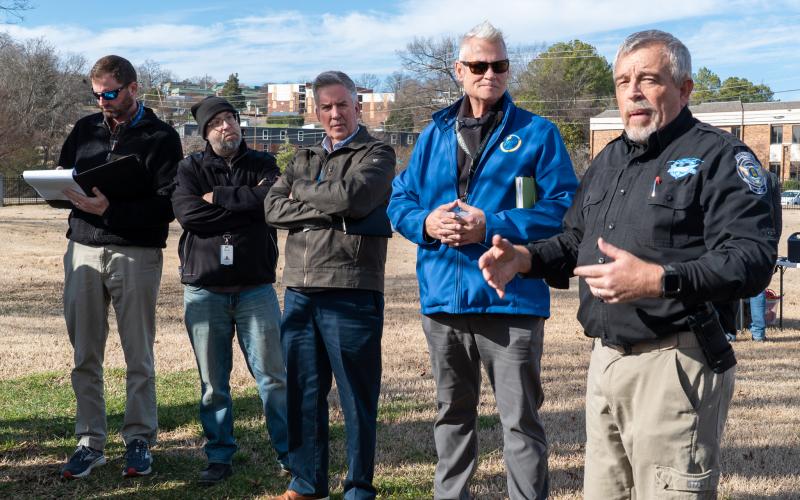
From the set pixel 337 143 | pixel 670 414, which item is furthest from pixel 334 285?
pixel 670 414

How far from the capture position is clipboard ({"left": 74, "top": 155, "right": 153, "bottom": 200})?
16.5 ft

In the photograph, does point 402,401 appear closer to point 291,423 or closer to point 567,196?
point 291,423

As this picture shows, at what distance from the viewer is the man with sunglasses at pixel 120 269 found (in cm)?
520

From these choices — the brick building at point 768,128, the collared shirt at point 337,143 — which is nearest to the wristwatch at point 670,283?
the collared shirt at point 337,143

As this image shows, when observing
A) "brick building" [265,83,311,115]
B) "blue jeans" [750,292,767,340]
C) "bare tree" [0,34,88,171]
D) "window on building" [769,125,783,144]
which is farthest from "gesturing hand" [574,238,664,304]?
"brick building" [265,83,311,115]

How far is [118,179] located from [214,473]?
6.02 feet

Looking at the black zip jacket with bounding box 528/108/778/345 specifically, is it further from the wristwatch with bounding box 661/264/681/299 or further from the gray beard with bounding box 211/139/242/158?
the gray beard with bounding box 211/139/242/158

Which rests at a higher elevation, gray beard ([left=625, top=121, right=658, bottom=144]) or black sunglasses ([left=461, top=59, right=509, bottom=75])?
black sunglasses ([left=461, top=59, right=509, bottom=75])

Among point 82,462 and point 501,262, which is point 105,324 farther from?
point 501,262

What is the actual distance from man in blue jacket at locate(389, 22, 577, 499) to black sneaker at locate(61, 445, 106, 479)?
7.57 feet

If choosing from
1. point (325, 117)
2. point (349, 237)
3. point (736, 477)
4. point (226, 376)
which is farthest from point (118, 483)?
point (736, 477)

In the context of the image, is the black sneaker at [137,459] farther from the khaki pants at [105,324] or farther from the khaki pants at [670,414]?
the khaki pants at [670,414]

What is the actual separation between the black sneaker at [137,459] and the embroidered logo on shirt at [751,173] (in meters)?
3.90

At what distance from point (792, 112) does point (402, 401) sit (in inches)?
2955
